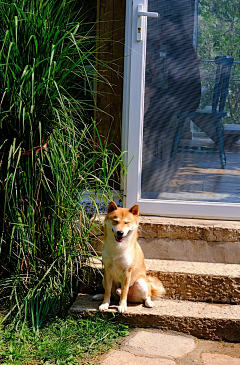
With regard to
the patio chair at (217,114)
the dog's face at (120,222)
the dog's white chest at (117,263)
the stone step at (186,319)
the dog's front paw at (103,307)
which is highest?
the patio chair at (217,114)

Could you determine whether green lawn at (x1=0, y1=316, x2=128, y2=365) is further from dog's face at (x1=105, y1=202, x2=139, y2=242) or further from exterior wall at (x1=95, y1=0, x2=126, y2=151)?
exterior wall at (x1=95, y1=0, x2=126, y2=151)

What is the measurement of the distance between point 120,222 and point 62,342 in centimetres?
78

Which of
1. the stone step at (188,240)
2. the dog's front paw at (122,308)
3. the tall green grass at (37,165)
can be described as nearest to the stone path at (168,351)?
the dog's front paw at (122,308)

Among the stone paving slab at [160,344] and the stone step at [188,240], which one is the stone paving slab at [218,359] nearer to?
the stone paving slab at [160,344]

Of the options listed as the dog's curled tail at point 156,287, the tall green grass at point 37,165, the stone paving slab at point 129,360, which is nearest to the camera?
the stone paving slab at point 129,360

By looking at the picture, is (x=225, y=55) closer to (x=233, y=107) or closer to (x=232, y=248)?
(x=233, y=107)

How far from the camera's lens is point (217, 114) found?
3.45 m

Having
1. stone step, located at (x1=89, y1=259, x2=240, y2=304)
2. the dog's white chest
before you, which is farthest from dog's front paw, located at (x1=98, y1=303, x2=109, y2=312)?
stone step, located at (x1=89, y1=259, x2=240, y2=304)

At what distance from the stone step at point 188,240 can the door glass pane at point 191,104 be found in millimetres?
306

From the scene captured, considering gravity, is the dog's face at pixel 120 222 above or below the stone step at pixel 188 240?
above

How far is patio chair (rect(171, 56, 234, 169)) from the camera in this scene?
3408 millimetres

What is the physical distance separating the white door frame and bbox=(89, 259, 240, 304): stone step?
53 cm

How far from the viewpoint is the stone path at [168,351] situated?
248cm

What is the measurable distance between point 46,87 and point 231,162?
63.8 inches
